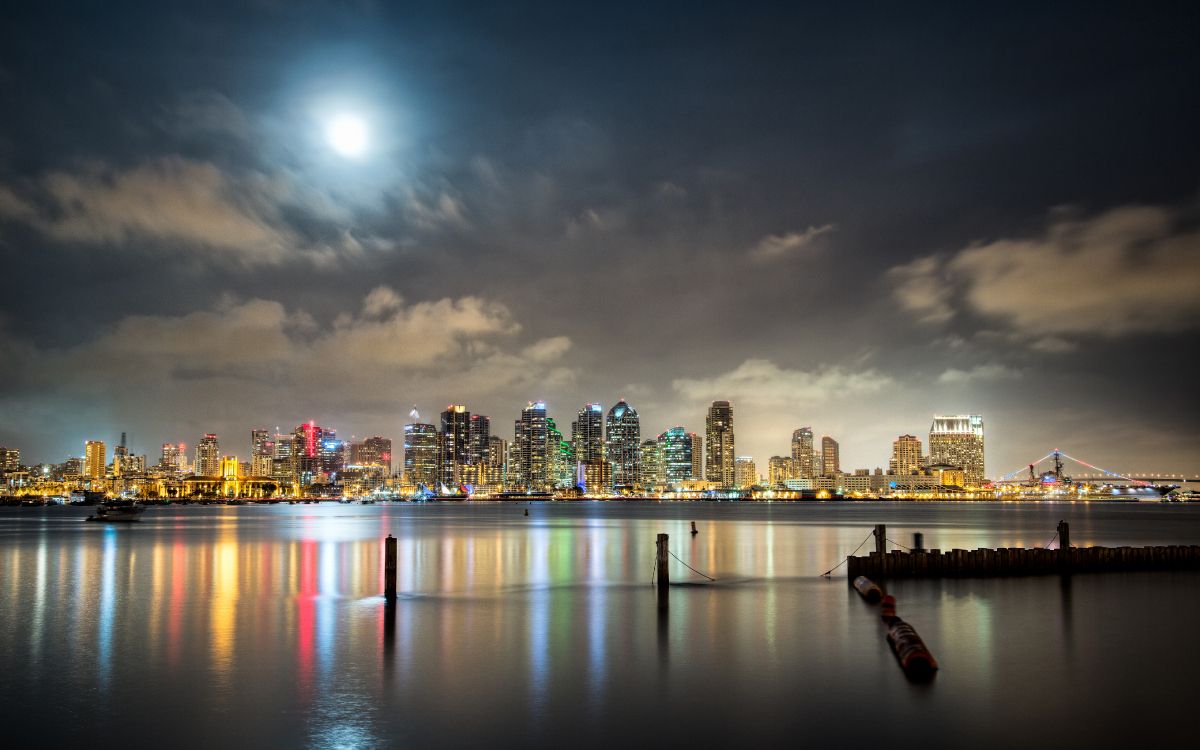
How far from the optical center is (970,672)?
22922 millimetres

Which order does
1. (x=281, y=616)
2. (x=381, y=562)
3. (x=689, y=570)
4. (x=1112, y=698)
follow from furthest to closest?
(x=381, y=562)
(x=689, y=570)
(x=281, y=616)
(x=1112, y=698)

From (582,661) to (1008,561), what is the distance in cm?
2781

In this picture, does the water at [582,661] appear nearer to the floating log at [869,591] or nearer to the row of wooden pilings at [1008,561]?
the floating log at [869,591]

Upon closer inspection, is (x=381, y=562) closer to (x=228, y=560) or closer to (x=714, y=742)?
(x=228, y=560)

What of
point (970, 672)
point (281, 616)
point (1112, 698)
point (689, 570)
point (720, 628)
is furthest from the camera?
point (689, 570)

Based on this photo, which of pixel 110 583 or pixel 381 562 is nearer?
pixel 110 583

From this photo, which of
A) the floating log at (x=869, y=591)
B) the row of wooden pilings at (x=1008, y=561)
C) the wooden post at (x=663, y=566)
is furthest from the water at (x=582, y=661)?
the row of wooden pilings at (x=1008, y=561)

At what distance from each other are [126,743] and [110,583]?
3134 cm

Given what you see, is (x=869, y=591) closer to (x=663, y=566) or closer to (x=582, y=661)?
(x=663, y=566)

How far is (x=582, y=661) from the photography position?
81.6 feet

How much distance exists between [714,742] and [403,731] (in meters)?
6.09

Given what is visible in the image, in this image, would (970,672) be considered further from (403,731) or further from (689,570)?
(689,570)

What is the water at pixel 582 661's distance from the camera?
18.1 meters

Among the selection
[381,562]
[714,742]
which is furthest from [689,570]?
[714,742]
